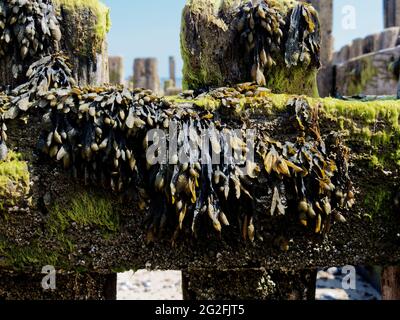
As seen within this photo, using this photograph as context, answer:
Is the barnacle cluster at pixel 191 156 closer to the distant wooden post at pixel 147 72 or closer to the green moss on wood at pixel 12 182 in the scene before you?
the green moss on wood at pixel 12 182

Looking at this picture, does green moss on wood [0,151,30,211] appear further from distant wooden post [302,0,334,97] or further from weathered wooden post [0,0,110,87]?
distant wooden post [302,0,334,97]

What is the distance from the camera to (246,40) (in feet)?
9.50

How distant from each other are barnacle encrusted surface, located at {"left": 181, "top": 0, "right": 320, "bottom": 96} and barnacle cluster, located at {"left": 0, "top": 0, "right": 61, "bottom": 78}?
85 centimetres

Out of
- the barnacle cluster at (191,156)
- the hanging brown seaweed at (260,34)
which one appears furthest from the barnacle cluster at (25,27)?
the hanging brown seaweed at (260,34)

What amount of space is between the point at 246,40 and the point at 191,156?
2.81 feet

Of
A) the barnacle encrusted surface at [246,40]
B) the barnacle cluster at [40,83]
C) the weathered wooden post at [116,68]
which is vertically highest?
the weathered wooden post at [116,68]

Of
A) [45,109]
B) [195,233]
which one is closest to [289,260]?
[195,233]

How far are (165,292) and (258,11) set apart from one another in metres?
6.52

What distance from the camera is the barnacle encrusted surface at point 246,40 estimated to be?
2904mm

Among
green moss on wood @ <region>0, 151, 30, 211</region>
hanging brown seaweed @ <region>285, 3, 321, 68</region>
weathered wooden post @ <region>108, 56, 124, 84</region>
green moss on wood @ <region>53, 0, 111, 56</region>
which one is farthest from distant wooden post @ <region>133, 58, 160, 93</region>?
green moss on wood @ <region>0, 151, 30, 211</region>

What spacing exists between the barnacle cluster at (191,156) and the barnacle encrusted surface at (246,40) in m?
0.29

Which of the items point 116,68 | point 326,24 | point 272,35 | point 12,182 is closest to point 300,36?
point 272,35

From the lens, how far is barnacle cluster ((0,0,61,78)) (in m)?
2.82

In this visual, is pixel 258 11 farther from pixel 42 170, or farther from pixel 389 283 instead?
pixel 389 283
